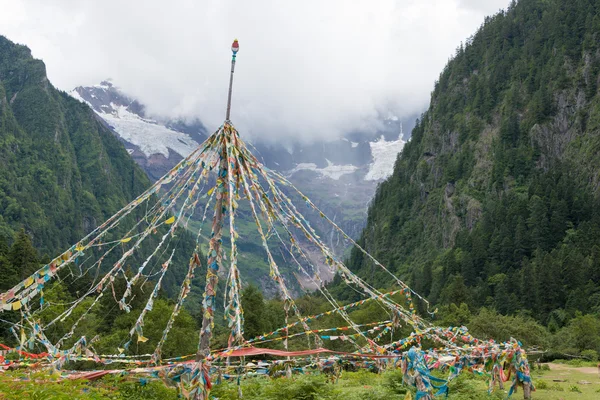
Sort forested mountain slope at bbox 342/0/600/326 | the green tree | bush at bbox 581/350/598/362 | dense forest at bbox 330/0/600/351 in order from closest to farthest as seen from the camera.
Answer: bush at bbox 581/350/598/362
the green tree
dense forest at bbox 330/0/600/351
forested mountain slope at bbox 342/0/600/326

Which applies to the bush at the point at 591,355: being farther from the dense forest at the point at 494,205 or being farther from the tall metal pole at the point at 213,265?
the tall metal pole at the point at 213,265

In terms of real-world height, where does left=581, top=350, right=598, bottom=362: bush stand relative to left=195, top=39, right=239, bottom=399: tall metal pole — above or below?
below

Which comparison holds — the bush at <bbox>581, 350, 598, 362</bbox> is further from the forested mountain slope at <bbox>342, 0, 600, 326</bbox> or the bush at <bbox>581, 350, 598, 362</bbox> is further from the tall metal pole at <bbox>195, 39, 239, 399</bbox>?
the tall metal pole at <bbox>195, 39, 239, 399</bbox>

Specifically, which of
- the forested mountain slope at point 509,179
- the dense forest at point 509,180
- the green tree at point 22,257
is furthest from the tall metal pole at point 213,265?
the forested mountain slope at point 509,179

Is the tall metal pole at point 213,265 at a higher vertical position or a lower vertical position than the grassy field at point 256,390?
higher

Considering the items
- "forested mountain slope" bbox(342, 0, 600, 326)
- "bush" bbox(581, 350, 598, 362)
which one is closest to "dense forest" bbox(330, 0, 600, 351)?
"forested mountain slope" bbox(342, 0, 600, 326)

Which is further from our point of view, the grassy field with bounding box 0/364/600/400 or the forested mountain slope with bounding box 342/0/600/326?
the forested mountain slope with bounding box 342/0/600/326

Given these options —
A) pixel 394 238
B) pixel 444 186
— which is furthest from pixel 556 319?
pixel 394 238

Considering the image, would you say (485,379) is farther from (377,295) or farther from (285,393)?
(377,295)

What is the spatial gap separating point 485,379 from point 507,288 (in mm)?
66866

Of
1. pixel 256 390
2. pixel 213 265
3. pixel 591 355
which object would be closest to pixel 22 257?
pixel 256 390

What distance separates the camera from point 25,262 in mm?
57281

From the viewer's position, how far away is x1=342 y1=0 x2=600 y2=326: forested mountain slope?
82750mm

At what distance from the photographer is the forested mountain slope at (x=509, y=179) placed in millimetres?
82750
